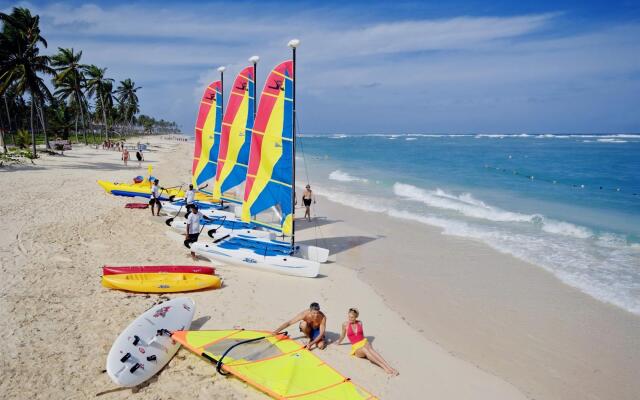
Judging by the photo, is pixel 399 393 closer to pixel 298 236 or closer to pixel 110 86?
pixel 298 236

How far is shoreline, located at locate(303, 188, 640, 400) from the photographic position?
6.39m

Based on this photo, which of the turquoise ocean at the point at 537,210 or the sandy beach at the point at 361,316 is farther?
the turquoise ocean at the point at 537,210

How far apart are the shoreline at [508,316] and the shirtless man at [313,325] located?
2066 millimetres

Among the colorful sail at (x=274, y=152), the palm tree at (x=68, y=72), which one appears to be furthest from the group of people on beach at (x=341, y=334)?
the palm tree at (x=68, y=72)

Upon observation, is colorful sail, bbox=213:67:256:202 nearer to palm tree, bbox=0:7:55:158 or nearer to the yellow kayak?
the yellow kayak

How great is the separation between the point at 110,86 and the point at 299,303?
162 ft

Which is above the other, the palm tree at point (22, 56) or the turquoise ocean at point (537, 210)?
the palm tree at point (22, 56)

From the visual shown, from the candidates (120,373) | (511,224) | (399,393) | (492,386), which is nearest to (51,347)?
(120,373)

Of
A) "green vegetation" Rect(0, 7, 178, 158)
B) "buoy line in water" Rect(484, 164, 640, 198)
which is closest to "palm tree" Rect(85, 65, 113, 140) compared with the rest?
"green vegetation" Rect(0, 7, 178, 158)

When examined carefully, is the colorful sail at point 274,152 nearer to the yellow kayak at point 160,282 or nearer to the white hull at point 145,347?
the yellow kayak at point 160,282

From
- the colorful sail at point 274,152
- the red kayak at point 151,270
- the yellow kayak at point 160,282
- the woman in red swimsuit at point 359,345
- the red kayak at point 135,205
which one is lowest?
the woman in red swimsuit at point 359,345

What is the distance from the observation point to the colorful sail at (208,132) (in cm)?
1491

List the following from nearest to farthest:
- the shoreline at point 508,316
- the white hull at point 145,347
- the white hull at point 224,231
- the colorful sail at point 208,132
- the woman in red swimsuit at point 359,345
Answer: the white hull at point 145,347
the woman in red swimsuit at point 359,345
the shoreline at point 508,316
the white hull at point 224,231
the colorful sail at point 208,132

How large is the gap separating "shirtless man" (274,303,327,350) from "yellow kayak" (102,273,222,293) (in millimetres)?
2582
